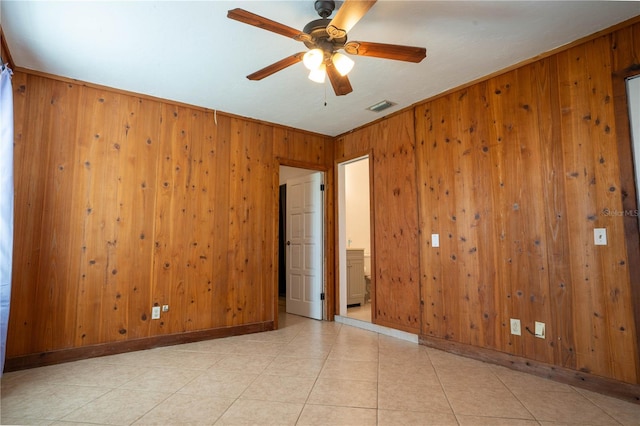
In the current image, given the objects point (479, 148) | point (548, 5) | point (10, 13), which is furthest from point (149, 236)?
point (548, 5)

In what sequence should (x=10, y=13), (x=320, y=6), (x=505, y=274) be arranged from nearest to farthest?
(x=320, y=6), (x=10, y=13), (x=505, y=274)

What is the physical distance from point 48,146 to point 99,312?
61.4 inches

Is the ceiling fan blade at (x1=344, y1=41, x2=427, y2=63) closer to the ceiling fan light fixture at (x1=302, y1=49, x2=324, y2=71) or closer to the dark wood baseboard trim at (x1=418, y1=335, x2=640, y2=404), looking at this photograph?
the ceiling fan light fixture at (x1=302, y1=49, x2=324, y2=71)

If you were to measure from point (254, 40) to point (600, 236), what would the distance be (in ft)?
9.32

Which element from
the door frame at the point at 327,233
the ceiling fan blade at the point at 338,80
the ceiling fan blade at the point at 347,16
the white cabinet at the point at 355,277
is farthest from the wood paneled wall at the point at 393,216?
the ceiling fan blade at the point at 347,16

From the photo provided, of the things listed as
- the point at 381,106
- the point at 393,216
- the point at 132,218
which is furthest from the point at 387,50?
the point at 132,218

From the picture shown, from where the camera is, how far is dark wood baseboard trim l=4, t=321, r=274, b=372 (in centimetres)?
281

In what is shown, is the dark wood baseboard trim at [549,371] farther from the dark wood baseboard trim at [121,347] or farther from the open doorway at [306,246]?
the dark wood baseboard trim at [121,347]

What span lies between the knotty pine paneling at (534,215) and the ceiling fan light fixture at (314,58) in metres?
1.81

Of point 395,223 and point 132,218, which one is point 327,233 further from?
point 132,218

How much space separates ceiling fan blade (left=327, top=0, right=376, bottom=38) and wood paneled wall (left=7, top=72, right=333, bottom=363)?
239 centimetres

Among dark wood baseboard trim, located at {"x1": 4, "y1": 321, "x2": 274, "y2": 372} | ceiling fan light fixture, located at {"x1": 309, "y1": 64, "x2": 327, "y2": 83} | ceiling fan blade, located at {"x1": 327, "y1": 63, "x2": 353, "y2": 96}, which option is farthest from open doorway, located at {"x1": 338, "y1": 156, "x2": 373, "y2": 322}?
ceiling fan light fixture, located at {"x1": 309, "y1": 64, "x2": 327, "y2": 83}

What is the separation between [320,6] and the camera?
2066mm

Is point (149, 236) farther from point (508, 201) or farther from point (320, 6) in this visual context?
point (508, 201)
